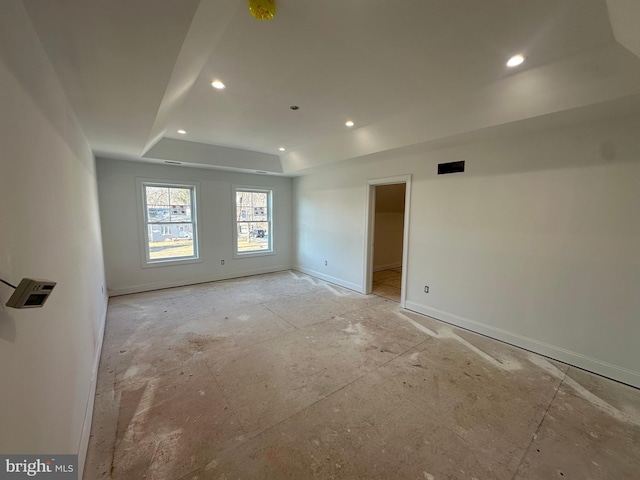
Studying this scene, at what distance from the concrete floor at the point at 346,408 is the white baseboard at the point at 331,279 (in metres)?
1.52

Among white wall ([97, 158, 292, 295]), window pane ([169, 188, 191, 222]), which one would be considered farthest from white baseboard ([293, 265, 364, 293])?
window pane ([169, 188, 191, 222])

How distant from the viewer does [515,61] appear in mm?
2066

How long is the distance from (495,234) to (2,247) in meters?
3.92

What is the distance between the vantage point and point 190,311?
3918 mm

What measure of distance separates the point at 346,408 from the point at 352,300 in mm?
2473

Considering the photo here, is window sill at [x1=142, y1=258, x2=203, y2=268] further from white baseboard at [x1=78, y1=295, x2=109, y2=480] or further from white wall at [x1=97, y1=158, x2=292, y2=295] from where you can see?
white baseboard at [x1=78, y1=295, x2=109, y2=480]

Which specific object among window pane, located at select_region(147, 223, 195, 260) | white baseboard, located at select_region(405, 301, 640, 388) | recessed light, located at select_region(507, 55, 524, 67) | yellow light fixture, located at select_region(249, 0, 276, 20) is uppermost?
recessed light, located at select_region(507, 55, 524, 67)

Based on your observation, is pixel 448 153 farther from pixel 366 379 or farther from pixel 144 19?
pixel 144 19

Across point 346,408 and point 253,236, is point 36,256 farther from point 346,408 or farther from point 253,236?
point 253,236

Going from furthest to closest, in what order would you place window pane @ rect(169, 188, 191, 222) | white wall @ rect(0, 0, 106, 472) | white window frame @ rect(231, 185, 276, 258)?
white window frame @ rect(231, 185, 276, 258) → window pane @ rect(169, 188, 191, 222) → white wall @ rect(0, 0, 106, 472)

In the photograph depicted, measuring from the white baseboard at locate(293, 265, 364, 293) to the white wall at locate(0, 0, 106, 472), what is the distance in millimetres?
3902

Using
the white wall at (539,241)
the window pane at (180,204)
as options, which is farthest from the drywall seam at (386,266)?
the window pane at (180,204)

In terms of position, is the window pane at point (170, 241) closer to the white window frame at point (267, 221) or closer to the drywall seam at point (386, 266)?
Answer: the white window frame at point (267, 221)

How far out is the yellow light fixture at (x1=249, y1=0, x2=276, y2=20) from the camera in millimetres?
1452
